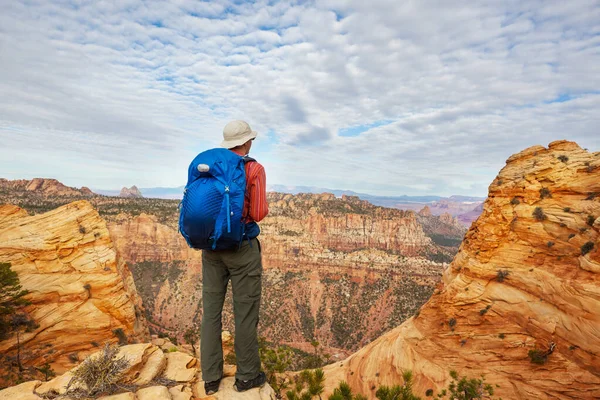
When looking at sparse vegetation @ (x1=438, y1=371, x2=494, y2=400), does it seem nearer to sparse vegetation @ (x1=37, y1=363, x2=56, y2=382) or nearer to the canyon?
sparse vegetation @ (x1=37, y1=363, x2=56, y2=382)

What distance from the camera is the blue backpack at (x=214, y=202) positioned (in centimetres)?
371

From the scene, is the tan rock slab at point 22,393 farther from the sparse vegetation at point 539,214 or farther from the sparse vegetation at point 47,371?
the sparse vegetation at point 539,214

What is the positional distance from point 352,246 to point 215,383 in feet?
328

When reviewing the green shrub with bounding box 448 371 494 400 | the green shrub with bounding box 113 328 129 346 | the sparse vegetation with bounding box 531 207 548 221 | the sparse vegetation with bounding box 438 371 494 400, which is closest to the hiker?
the green shrub with bounding box 113 328 129 346

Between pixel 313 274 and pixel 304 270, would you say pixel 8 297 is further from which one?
pixel 304 270

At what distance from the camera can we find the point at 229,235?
3.84 meters

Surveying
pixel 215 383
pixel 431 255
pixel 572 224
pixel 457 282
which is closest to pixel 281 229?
pixel 431 255

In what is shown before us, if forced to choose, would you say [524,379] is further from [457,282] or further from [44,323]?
[44,323]

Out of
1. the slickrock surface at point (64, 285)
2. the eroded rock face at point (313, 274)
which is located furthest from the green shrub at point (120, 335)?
the eroded rock face at point (313, 274)

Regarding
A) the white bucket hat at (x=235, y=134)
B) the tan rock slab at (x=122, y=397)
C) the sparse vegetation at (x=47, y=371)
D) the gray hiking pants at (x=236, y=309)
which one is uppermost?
the white bucket hat at (x=235, y=134)

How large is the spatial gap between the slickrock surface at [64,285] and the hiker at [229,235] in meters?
13.1

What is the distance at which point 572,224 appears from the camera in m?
14.4

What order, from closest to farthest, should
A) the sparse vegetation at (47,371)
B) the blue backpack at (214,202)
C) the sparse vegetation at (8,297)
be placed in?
the blue backpack at (214,202)
the sparse vegetation at (47,371)
the sparse vegetation at (8,297)

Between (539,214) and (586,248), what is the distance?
337cm
